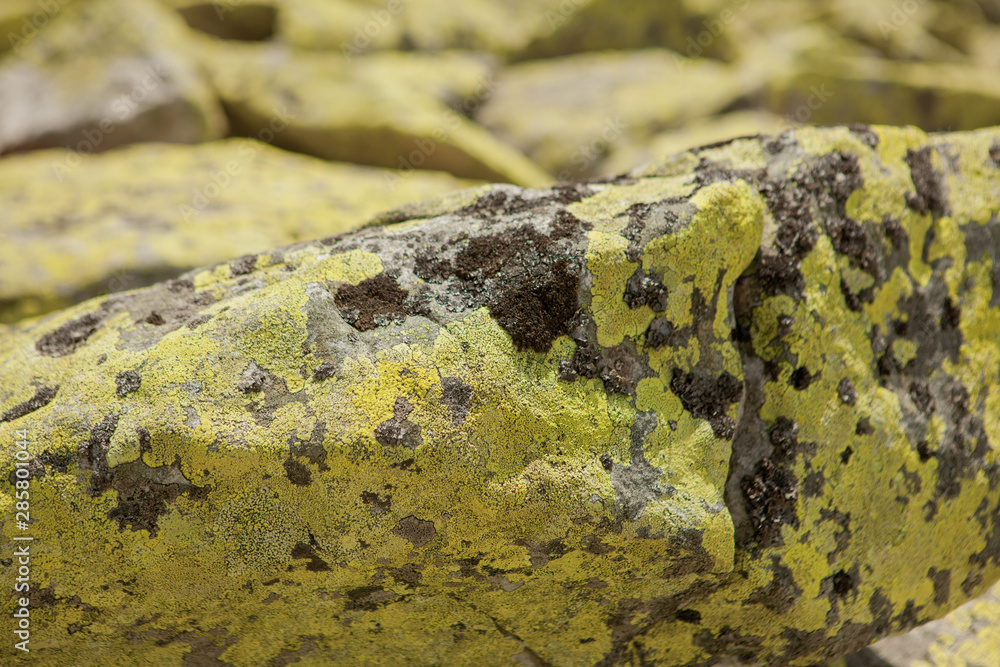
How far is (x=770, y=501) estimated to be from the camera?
4.49 m

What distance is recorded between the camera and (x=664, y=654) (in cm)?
455

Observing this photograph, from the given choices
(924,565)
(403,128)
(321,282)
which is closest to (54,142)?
(403,128)

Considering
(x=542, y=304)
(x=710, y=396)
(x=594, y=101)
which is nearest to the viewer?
(x=542, y=304)

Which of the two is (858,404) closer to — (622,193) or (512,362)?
(622,193)

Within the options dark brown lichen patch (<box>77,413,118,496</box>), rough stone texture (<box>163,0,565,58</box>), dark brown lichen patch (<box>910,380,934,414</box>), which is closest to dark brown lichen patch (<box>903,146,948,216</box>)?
dark brown lichen patch (<box>910,380,934,414</box>)

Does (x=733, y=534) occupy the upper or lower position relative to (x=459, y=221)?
lower

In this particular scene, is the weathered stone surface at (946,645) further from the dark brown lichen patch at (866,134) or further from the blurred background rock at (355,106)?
the dark brown lichen patch at (866,134)

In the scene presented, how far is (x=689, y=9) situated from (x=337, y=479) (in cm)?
1897

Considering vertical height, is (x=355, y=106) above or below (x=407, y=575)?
above

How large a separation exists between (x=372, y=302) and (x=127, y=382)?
156cm

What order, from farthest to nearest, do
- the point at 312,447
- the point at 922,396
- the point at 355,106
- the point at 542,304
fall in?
the point at 355,106
the point at 922,396
the point at 542,304
the point at 312,447

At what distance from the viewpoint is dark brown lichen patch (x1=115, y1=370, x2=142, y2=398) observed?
3881 mm

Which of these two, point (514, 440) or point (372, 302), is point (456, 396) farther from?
point (372, 302)

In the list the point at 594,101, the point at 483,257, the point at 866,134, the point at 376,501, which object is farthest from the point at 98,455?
the point at 594,101
